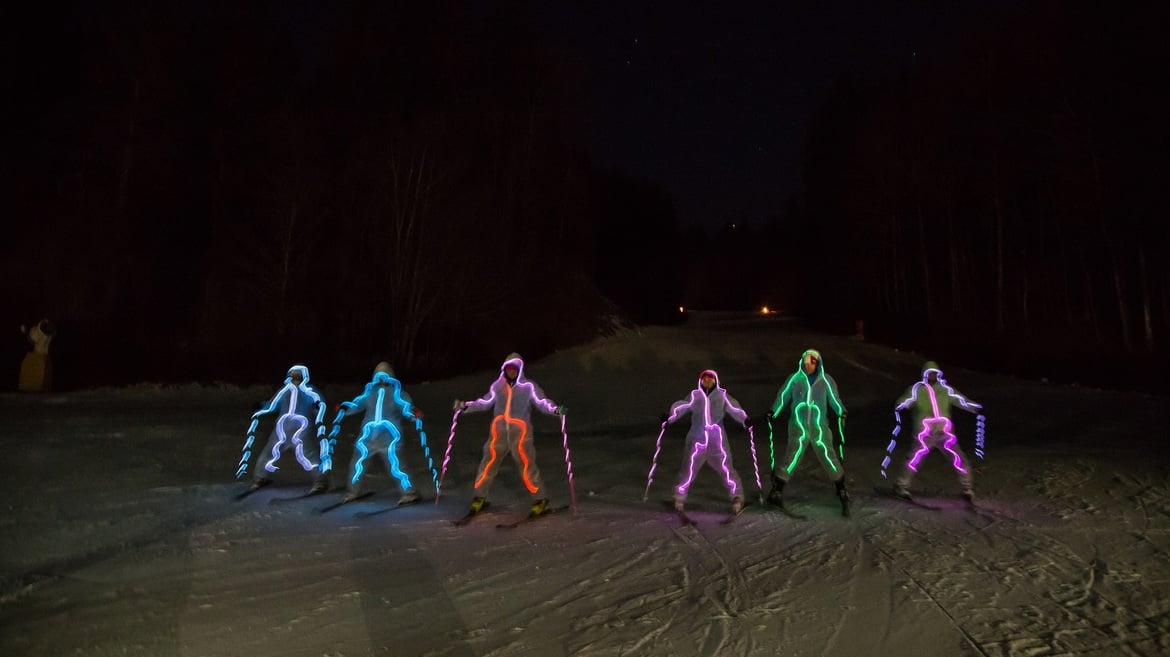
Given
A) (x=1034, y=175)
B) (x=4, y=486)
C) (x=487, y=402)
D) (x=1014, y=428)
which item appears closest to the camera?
(x=487, y=402)

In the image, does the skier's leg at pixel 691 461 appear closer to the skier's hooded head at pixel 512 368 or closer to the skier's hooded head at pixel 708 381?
the skier's hooded head at pixel 708 381

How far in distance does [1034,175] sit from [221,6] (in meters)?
34.3

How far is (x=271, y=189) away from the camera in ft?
104

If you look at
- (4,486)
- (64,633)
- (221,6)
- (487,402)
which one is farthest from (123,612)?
(221,6)

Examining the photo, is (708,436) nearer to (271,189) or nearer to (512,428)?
(512,428)

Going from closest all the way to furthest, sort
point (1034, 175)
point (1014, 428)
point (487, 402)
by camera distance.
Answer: point (487, 402)
point (1014, 428)
point (1034, 175)

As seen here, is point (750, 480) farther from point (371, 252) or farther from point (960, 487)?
point (371, 252)

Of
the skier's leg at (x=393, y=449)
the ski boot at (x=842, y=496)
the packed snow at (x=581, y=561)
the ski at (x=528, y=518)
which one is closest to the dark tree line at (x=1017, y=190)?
the packed snow at (x=581, y=561)

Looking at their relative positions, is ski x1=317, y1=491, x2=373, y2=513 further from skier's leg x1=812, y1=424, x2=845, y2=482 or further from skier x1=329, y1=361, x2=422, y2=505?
skier's leg x1=812, y1=424, x2=845, y2=482

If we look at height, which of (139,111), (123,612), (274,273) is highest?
(139,111)

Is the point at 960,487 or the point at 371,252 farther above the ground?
the point at 371,252

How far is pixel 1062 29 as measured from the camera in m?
29.5

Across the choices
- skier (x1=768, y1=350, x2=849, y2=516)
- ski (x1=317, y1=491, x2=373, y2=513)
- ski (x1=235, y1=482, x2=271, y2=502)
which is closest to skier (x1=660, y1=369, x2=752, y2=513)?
skier (x1=768, y1=350, x2=849, y2=516)

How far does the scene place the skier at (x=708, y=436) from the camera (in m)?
10.2
